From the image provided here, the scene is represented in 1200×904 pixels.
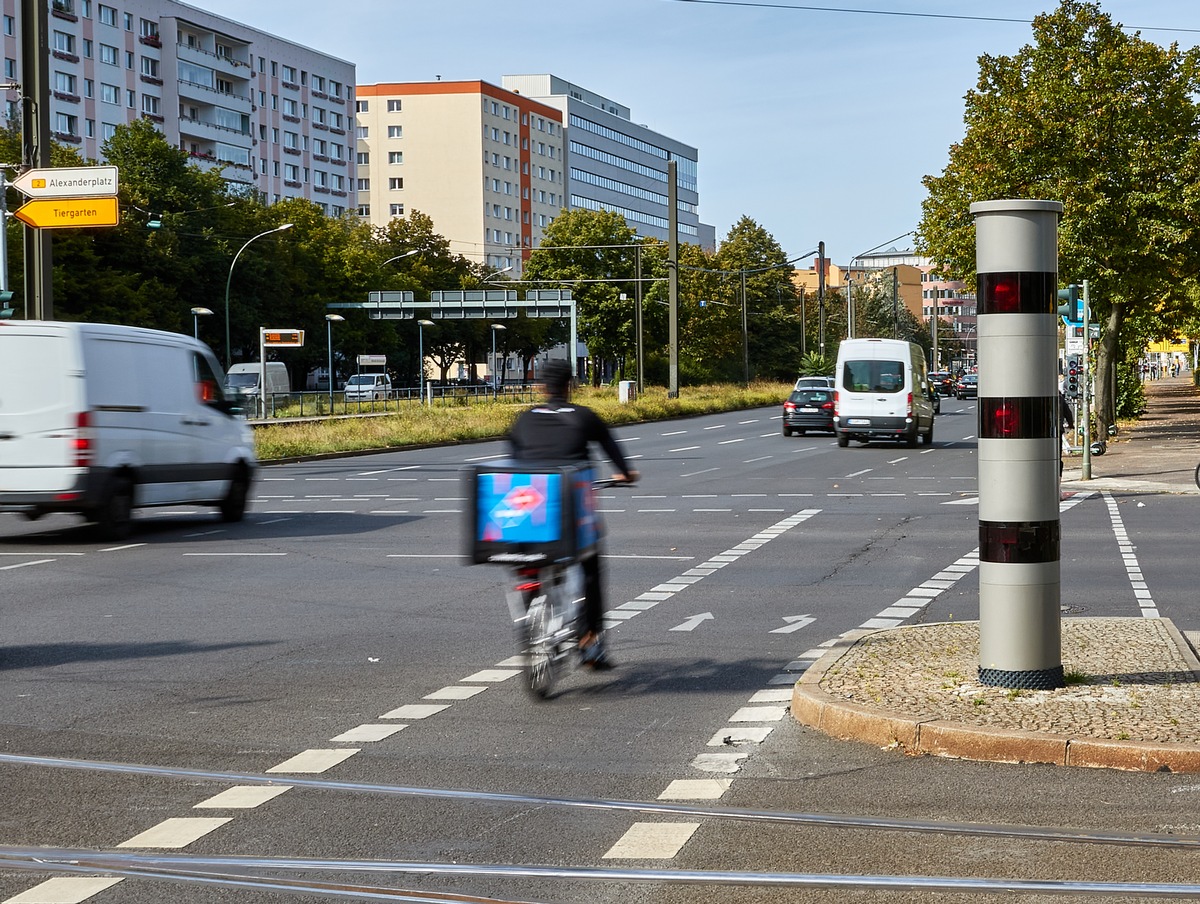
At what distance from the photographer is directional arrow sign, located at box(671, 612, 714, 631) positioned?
10289 millimetres

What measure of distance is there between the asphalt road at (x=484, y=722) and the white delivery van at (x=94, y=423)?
0.61 metres

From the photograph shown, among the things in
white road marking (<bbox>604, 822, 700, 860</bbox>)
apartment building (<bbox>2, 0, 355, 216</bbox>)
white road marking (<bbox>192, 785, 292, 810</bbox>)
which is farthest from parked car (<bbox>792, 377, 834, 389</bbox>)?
apartment building (<bbox>2, 0, 355, 216</bbox>)

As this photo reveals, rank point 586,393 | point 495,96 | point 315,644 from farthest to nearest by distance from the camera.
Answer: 1. point 495,96
2. point 586,393
3. point 315,644

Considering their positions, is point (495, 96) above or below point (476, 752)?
above

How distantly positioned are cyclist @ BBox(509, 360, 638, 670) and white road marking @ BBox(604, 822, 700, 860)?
285 cm

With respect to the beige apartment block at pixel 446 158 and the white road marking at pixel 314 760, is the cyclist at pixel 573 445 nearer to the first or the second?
the white road marking at pixel 314 760

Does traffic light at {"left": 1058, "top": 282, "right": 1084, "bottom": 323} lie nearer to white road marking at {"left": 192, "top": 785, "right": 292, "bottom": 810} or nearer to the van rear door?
the van rear door

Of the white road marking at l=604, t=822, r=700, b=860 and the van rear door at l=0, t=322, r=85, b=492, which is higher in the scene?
the van rear door at l=0, t=322, r=85, b=492

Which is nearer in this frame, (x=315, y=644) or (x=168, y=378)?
(x=315, y=644)

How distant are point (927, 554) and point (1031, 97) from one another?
71.2 ft

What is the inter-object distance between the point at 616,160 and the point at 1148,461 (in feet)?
464

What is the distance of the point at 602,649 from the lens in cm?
848

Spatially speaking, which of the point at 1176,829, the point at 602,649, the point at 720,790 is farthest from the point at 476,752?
the point at 1176,829

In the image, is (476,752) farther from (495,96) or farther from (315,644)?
(495,96)
